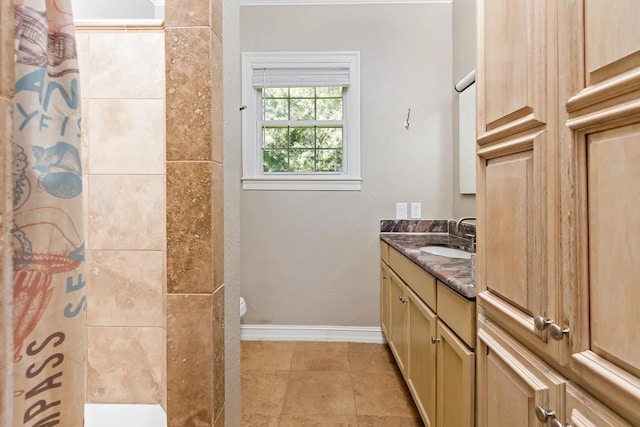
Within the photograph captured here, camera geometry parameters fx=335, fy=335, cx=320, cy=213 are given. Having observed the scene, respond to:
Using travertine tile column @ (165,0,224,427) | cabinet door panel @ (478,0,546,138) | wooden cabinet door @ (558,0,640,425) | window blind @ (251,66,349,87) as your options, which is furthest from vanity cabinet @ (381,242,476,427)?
window blind @ (251,66,349,87)

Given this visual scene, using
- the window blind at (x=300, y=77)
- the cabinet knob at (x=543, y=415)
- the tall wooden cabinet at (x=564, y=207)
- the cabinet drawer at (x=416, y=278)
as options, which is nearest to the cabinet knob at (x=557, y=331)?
the tall wooden cabinet at (x=564, y=207)

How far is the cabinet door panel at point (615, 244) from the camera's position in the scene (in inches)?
20.4

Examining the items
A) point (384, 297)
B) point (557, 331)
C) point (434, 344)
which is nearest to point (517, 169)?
point (557, 331)

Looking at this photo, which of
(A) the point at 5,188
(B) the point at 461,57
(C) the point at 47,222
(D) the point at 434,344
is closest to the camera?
(A) the point at 5,188

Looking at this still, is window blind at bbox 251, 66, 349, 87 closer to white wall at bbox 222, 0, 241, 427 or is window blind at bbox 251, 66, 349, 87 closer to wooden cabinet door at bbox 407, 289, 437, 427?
white wall at bbox 222, 0, 241, 427

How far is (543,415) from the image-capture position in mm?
709

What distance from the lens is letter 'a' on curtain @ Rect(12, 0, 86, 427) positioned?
437mm

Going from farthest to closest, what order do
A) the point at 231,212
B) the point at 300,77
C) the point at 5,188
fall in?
the point at 300,77
the point at 231,212
the point at 5,188

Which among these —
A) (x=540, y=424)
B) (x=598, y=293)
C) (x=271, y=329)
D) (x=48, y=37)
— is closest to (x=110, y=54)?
(x=48, y=37)

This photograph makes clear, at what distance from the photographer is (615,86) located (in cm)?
53

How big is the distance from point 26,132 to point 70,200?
0.11 m

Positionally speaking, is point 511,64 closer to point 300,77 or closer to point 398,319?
point 398,319

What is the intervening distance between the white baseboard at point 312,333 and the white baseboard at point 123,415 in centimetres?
148

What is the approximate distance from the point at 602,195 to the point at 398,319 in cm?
173
